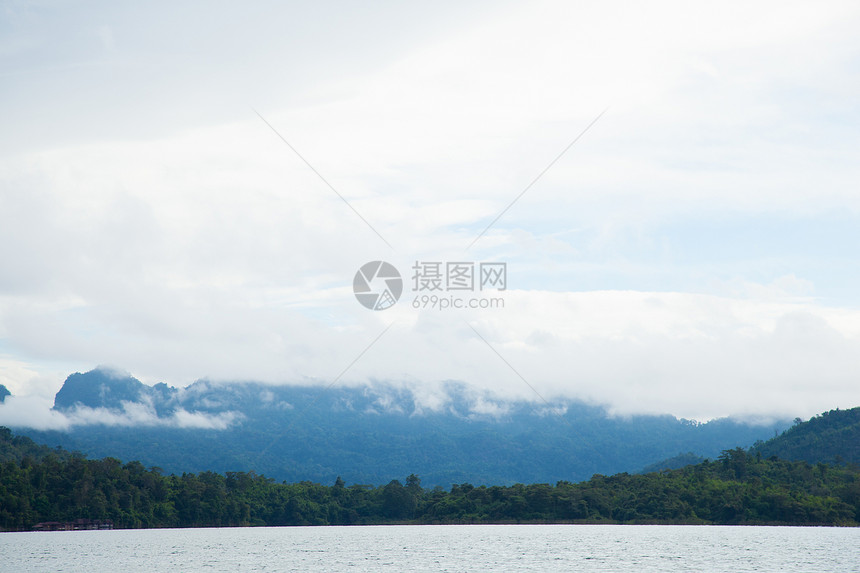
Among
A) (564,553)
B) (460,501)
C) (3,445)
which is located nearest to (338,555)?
(564,553)

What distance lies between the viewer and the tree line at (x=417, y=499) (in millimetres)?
136625

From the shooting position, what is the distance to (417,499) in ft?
573

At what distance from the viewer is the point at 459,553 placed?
85438 mm

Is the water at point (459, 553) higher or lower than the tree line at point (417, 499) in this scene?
lower

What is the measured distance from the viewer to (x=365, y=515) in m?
174

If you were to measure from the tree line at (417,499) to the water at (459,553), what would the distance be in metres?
25.4

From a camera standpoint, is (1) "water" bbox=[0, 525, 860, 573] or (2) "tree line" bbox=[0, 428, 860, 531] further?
(2) "tree line" bbox=[0, 428, 860, 531]

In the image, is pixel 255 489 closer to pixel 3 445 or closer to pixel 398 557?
pixel 3 445

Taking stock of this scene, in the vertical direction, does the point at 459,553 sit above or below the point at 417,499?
below

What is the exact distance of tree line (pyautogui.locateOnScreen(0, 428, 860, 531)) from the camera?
13662 cm

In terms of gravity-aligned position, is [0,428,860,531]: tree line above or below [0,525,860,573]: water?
above

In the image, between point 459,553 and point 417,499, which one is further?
point 417,499

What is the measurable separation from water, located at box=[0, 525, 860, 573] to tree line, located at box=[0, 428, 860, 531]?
2542 centimetres

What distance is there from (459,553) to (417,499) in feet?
299
